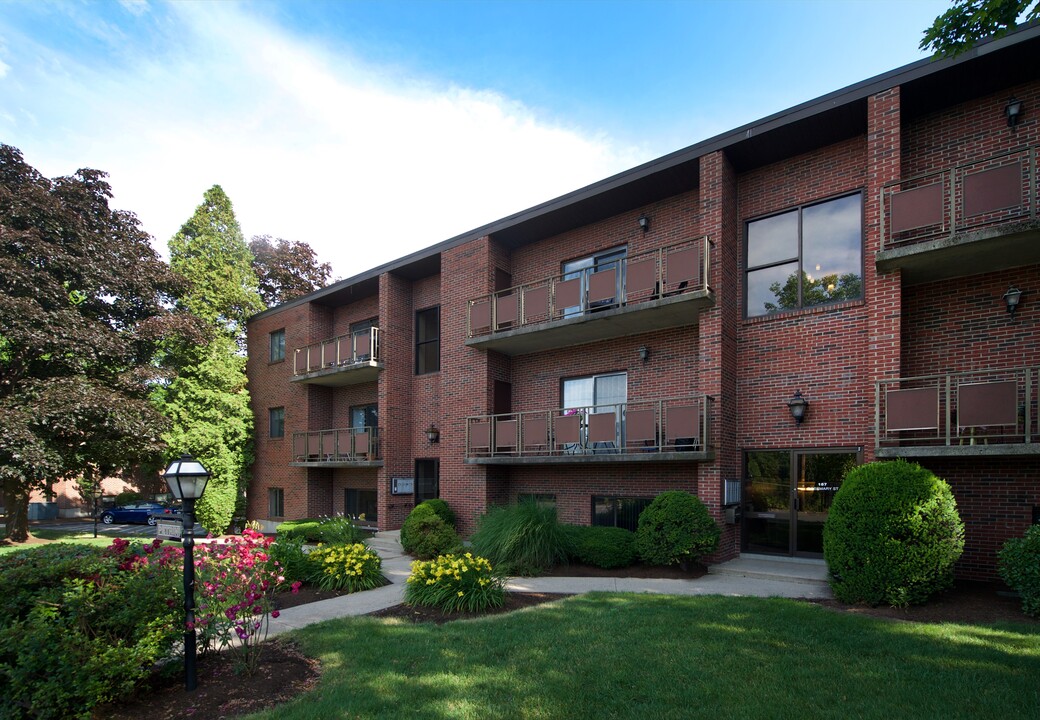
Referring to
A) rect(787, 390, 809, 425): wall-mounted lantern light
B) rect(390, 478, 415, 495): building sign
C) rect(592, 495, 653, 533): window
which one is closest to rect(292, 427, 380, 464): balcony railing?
rect(390, 478, 415, 495): building sign

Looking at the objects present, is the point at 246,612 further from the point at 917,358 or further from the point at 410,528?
the point at 917,358

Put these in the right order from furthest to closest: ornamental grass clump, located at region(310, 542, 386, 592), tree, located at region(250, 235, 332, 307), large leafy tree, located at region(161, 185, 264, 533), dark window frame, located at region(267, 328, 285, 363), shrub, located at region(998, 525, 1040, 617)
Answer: tree, located at region(250, 235, 332, 307), dark window frame, located at region(267, 328, 285, 363), large leafy tree, located at region(161, 185, 264, 533), ornamental grass clump, located at region(310, 542, 386, 592), shrub, located at region(998, 525, 1040, 617)

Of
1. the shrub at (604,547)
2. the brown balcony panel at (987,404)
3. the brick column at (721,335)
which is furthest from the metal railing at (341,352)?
the brown balcony panel at (987,404)

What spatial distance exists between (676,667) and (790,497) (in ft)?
20.1

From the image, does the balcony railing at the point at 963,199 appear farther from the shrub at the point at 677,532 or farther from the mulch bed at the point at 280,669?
the shrub at the point at 677,532

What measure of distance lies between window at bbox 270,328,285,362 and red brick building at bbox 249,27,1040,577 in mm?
6021

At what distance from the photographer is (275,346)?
69.5ft

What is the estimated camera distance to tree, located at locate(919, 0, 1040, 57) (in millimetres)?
5461

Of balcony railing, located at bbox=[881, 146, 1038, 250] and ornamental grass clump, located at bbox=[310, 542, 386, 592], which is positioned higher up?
balcony railing, located at bbox=[881, 146, 1038, 250]

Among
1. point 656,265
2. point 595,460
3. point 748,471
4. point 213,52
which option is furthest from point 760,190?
point 213,52

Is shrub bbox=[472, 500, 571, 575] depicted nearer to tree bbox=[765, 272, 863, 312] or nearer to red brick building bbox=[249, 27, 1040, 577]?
red brick building bbox=[249, 27, 1040, 577]

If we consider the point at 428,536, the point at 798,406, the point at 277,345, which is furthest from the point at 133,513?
the point at 798,406

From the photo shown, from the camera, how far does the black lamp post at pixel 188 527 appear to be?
198 inches

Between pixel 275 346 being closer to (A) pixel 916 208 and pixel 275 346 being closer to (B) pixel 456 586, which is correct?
(B) pixel 456 586
